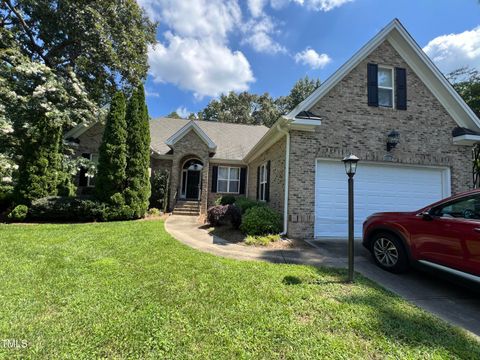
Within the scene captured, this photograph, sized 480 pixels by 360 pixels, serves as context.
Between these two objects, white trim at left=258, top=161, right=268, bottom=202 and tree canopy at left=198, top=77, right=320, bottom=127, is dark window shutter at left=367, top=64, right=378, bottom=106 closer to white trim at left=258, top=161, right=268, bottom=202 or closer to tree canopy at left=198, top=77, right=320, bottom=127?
white trim at left=258, top=161, right=268, bottom=202

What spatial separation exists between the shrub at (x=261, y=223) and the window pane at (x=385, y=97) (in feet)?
18.0

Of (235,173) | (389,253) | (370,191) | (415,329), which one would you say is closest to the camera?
(415,329)

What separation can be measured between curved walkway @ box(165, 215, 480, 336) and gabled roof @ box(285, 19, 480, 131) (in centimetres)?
454

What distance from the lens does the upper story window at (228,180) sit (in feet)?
50.9

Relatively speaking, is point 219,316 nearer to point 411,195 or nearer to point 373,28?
point 411,195

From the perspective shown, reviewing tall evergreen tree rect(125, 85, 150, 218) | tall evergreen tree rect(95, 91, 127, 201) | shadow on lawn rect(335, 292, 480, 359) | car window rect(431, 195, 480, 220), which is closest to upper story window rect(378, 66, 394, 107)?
car window rect(431, 195, 480, 220)

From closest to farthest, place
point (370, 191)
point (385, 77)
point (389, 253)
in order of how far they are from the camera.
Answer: point (389, 253) → point (370, 191) → point (385, 77)

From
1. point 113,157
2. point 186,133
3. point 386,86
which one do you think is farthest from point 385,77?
point 113,157

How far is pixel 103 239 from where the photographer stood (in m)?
6.79

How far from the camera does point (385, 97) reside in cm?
838

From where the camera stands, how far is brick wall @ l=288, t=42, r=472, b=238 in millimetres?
7613

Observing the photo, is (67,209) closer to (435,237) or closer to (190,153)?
(190,153)

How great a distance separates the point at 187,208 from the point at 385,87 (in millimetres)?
10776

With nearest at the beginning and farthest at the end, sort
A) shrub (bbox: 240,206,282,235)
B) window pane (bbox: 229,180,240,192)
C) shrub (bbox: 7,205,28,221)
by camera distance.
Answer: shrub (bbox: 240,206,282,235)
shrub (bbox: 7,205,28,221)
window pane (bbox: 229,180,240,192)
